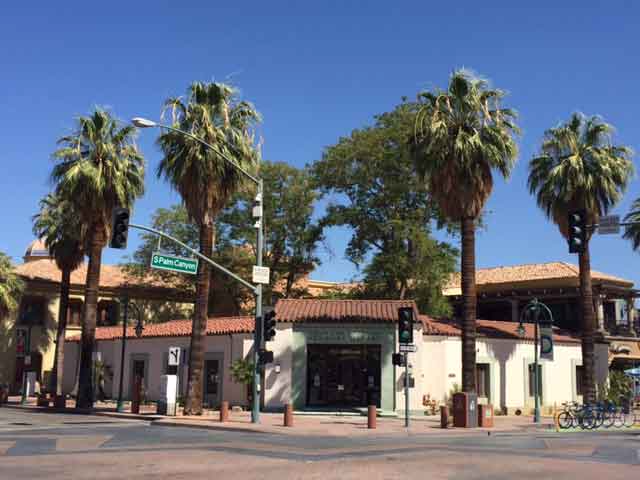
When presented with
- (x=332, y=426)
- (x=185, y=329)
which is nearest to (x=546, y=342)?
(x=332, y=426)

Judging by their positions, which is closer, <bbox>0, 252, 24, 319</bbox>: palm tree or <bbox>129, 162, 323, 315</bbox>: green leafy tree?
<bbox>0, 252, 24, 319</bbox>: palm tree

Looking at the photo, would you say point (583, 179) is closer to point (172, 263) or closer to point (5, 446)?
point (172, 263)

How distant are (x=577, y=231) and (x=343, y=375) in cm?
1858

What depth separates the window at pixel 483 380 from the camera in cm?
3641

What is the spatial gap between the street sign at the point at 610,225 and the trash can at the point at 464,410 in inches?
368

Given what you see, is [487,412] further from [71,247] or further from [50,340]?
[50,340]

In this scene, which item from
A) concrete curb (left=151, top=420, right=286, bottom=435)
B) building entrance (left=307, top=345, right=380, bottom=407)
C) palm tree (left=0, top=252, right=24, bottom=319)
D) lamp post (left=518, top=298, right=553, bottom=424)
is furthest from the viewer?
palm tree (left=0, top=252, right=24, bottom=319)

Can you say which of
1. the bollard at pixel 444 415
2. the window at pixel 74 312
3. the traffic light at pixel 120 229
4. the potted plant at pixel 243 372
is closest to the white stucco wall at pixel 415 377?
the bollard at pixel 444 415

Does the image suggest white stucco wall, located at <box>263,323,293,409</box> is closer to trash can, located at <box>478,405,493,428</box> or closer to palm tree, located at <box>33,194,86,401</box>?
trash can, located at <box>478,405,493,428</box>

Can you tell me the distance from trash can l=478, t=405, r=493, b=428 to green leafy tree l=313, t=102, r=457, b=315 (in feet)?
56.6

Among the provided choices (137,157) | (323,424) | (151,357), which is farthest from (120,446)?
(151,357)

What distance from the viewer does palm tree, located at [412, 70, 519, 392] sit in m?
29.9

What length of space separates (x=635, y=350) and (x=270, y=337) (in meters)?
31.1

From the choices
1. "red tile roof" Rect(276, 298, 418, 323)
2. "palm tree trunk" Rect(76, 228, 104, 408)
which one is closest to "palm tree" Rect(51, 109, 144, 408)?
"palm tree trunk" Rect(76, 228, 104, 408)
